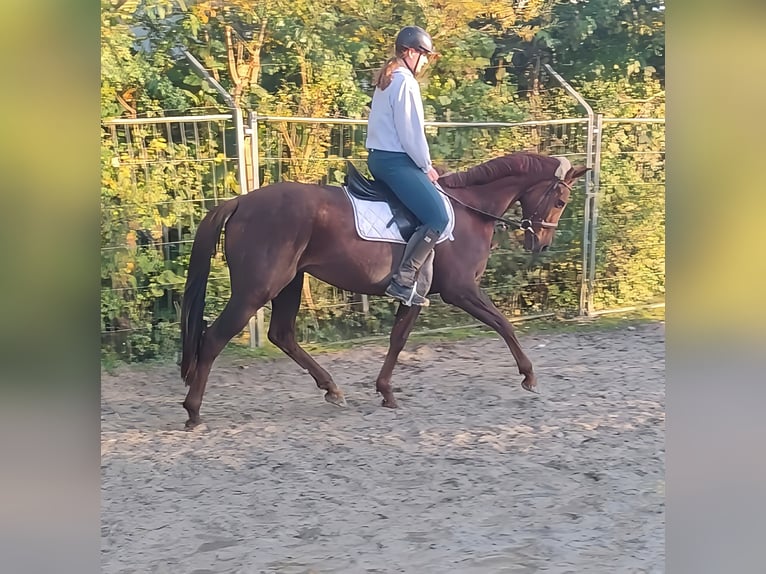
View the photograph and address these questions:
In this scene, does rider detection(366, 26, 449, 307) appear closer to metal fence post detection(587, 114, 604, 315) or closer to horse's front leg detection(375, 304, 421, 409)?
horse's front leg detection(375, 304, 421, 409)

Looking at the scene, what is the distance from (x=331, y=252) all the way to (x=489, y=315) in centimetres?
83

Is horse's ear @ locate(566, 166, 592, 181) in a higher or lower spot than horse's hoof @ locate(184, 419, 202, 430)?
higher

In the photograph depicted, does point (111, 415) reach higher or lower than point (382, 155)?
lower

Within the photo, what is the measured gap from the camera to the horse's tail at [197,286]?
132 inches

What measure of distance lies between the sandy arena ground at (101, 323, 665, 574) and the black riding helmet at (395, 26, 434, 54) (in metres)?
1.42

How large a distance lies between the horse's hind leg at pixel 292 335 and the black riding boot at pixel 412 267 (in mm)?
452

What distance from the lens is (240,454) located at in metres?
3.32

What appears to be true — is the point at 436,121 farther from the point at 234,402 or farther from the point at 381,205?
the point at 234,402

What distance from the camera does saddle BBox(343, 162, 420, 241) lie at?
3.48 metres

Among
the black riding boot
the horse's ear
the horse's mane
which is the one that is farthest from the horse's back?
the horse's ear
